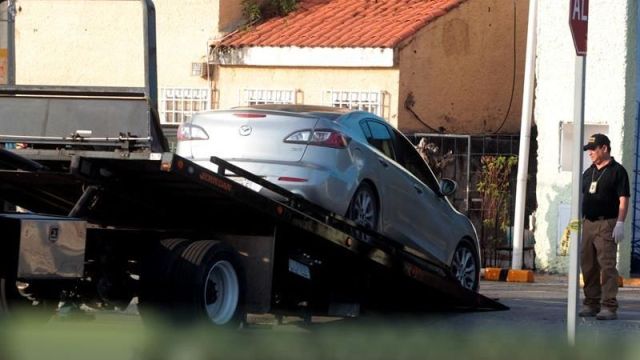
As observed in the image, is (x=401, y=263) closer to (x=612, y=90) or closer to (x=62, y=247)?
(x=62, y=247)

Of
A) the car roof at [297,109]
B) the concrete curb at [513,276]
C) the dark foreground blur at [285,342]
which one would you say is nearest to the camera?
the dark foreground blur at [285,342]

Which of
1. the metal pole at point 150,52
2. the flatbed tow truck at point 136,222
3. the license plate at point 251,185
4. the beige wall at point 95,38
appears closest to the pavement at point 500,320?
the flatbed tow truck at point 136,222

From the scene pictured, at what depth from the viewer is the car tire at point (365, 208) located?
42.7ft

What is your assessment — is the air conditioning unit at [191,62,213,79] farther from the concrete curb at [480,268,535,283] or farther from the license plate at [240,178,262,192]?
the license plate at [240,178,262,192]

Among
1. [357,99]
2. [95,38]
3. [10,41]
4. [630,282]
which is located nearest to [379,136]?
[10,41]

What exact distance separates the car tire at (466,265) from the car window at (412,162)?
0.87 metres

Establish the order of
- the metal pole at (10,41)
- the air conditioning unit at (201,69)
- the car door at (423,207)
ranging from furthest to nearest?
the air conditioning unit at (201,69) < the metal pole at (10,41) < the car door at (423,207)

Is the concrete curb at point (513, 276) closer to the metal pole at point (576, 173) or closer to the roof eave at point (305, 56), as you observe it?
the roof eave at point (305, 56)

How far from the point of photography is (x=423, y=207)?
1434 cm

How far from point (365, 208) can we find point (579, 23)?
3753 millimetres

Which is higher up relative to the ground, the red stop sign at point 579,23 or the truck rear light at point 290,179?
the red stop sign at point 579,23

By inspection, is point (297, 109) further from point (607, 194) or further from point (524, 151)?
point (524, 151)

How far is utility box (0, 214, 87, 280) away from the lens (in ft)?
32.2

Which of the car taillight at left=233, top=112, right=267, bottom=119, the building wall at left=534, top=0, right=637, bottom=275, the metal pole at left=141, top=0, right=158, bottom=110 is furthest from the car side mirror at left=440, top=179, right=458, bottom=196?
the building wall at left=534, top=0, right=637, bottom=275
